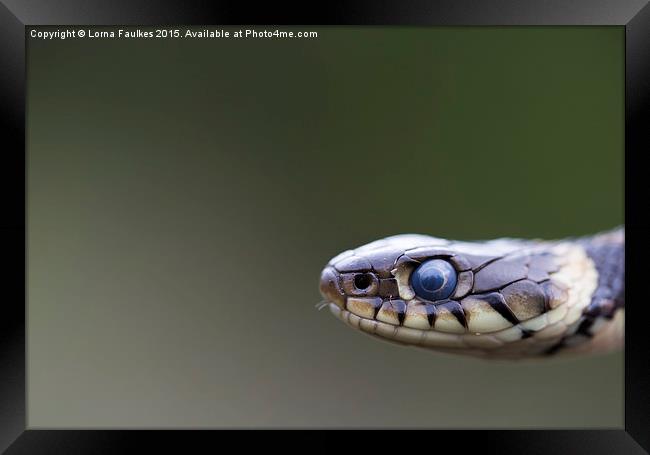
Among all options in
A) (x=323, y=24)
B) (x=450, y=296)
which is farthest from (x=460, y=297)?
(x=323, y=24)

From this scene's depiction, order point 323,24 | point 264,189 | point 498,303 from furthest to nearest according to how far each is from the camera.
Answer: point 264,189 → point 323,24 → point 498,303

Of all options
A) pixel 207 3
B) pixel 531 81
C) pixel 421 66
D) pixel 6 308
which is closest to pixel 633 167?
pixel 531 81

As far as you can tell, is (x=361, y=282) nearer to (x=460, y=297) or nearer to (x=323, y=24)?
(x=460, y=297)

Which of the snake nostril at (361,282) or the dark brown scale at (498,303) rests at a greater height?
the snake nostril at (361,282)

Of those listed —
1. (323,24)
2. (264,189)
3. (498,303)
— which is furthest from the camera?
(264,189)

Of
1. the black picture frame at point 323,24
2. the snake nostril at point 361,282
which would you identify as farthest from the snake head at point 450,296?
the black picture frame at point 323,24

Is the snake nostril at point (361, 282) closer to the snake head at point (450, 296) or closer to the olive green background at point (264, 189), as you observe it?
the snake head at point (450, 296)

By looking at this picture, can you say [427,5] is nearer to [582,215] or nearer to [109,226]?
[582,215]
